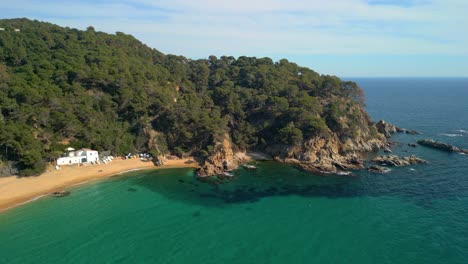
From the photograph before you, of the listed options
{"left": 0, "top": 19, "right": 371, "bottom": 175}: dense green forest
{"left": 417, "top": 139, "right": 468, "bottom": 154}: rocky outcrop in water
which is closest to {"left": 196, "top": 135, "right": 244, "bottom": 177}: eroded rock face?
{"left": 0, "top": 19, "right": 371, "bottom": 175}: dense green forest

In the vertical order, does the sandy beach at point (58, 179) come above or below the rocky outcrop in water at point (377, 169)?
above

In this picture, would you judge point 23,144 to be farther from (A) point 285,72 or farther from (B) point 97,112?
(A) point 285,72

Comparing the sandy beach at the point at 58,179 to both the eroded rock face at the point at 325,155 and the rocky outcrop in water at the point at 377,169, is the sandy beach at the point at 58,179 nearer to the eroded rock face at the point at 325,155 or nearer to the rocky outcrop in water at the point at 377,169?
the eroded rock face at the point at 325,155

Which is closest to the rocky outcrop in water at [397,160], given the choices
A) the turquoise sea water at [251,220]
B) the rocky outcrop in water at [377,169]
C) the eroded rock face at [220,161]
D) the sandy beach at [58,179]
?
the turquoise sea water at [251,220]

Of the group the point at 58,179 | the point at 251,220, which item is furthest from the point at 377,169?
the point at 58,179

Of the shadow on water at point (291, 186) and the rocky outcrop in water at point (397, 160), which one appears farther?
the rocky outcrop in water at point (397, 160)

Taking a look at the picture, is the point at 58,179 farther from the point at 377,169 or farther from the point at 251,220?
the point at 377,169

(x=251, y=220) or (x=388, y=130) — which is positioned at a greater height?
(x=388, y=130)
